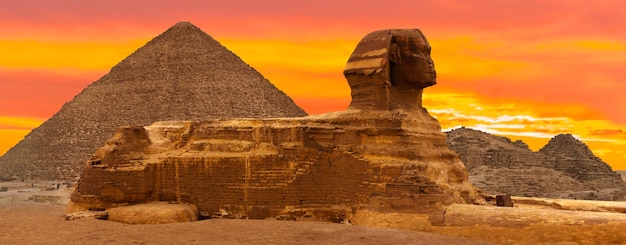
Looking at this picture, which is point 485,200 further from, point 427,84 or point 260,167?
point 260,167

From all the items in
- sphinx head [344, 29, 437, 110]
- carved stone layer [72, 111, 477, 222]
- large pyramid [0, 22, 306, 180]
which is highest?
large pyramid [0, 22, 306, 180]

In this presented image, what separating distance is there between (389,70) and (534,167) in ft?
100

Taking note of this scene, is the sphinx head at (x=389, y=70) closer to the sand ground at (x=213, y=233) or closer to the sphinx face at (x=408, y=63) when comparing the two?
the sphinx face at (x=408, y=63)

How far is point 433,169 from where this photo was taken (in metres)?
10.4

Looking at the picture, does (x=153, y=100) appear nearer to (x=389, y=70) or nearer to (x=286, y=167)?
(x=286, y=167)

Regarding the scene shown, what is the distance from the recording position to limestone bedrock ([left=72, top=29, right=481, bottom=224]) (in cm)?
1023

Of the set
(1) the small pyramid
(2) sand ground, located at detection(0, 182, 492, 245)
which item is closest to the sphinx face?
(2) sand ground, located at detection(0, 182, 492, 245)

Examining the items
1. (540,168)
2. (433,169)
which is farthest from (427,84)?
(540,168)

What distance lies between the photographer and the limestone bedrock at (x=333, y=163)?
33.6 ft

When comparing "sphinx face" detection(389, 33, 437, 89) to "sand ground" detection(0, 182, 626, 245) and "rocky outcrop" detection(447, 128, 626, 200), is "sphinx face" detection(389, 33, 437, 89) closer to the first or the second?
"sand ground" detection(0, 182, 626, 245)

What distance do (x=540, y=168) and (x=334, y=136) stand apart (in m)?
30.6

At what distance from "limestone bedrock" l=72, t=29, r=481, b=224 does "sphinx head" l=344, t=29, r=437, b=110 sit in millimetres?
18

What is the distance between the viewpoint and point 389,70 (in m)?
11.1

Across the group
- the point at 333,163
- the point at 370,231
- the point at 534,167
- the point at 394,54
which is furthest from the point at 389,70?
the point at 534,167
